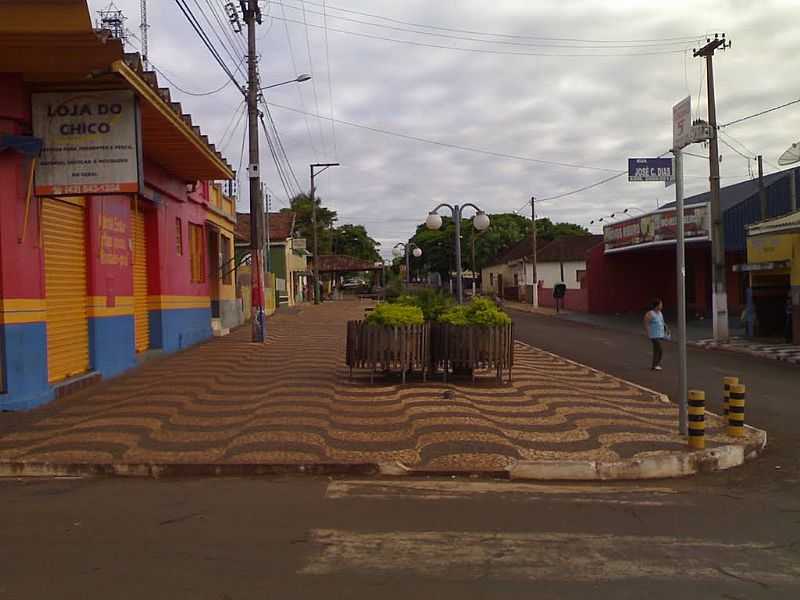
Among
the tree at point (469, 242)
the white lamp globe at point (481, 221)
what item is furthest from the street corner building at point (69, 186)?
the tree at point (469, 242)

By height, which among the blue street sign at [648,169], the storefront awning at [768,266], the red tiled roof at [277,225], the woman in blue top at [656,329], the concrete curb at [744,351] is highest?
the red tiled roof at [277,225]

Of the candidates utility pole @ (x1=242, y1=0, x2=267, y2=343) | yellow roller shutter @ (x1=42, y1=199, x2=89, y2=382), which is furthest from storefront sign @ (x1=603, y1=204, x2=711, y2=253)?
yellow roller shutter @ (x1=42, y1=199, x2=89, y2=382)

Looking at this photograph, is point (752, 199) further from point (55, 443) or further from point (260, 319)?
point (55, 443)

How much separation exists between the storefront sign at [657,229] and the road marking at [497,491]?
2595 cm

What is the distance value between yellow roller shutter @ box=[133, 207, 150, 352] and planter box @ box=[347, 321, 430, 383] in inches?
247

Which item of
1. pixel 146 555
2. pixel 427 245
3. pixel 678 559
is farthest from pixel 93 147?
pixel 427 245

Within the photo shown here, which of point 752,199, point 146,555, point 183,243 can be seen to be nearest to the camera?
point 146,555

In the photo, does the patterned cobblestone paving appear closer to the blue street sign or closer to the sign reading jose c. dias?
the blue street sign

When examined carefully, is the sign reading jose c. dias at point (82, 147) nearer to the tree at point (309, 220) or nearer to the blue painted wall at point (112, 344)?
the blue painted wall at point (112, 344)

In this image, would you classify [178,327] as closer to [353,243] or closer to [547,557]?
[547,557]

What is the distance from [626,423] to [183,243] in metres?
13.3

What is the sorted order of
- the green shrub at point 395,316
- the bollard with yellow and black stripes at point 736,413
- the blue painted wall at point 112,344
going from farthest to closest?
the blue painted wall at point 112,344 < the green shrub at point 395,316 < the bollard with yellow and black stripes at point 736,413

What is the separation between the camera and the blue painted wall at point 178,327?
17.2 meters

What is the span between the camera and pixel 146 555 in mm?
5082
